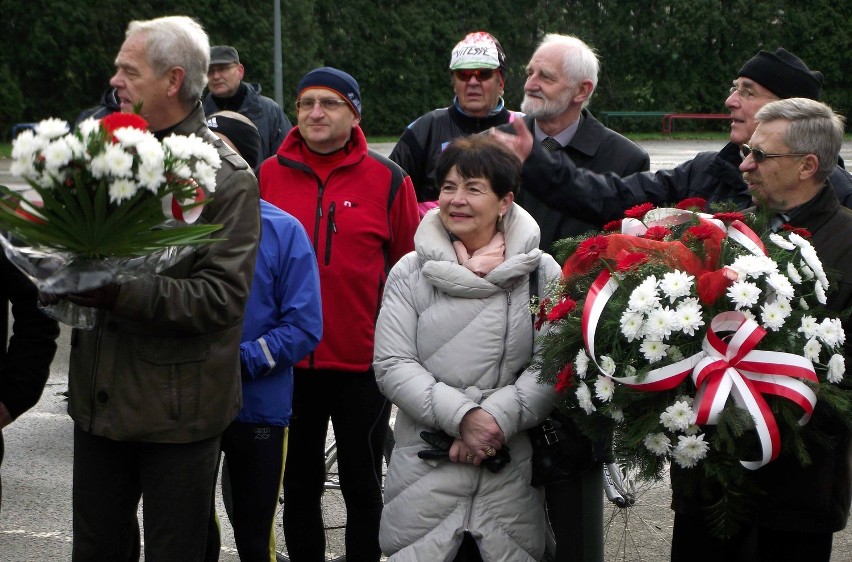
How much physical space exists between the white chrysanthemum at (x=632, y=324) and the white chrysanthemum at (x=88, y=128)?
151 centimetres

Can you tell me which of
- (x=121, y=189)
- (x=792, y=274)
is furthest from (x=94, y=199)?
(x=792, y=274)

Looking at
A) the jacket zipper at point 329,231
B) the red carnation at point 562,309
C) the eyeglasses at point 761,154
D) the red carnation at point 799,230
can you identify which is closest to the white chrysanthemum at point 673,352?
the red carnation at point 562,309

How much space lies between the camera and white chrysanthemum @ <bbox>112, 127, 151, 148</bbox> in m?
3.05

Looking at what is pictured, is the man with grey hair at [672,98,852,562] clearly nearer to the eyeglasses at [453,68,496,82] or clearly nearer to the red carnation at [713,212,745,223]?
the red carnation at [713,212,745,223]

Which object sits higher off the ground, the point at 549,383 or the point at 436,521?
the point at 549,383

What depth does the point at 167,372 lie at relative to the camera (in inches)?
137

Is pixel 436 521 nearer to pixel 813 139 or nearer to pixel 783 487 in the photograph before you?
pixel 783 487

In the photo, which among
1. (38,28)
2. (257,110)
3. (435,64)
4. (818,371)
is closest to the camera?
(818,371)

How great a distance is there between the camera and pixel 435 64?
40750mm

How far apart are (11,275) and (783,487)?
2.51 m

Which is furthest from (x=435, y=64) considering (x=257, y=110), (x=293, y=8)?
(x=257, y=110)

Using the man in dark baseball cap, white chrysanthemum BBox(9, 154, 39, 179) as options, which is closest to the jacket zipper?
white chrysanthemum BBox(9, 154, 39, 179)

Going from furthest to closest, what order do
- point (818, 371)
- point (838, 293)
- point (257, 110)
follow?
1. point (257, 110)
2. point (838, 293)
3. point (818, 371)

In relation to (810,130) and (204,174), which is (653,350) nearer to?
(810,130)
